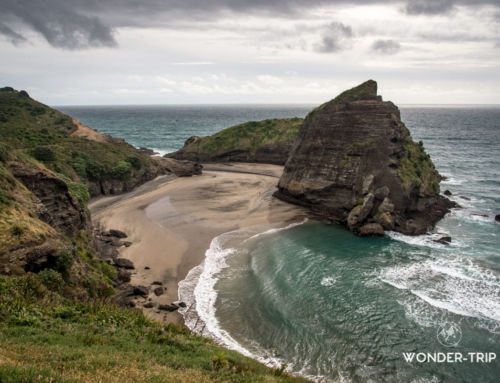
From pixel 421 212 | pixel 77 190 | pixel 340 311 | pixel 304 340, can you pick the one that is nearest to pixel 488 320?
pixel 340 311

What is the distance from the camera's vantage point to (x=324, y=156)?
45.0 metres

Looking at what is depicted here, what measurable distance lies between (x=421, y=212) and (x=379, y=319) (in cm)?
2404

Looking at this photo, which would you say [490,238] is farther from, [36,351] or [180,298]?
[36,351]

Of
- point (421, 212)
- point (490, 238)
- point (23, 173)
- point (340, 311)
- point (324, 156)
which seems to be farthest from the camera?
point (324, 156)

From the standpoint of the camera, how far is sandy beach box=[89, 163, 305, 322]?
28359 millimetres

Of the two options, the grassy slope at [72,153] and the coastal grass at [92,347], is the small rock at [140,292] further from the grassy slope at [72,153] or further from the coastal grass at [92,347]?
the grassy slope at [72,153]

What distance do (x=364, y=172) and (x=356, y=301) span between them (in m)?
21.4

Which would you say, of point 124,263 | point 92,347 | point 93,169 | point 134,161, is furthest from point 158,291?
point 134,161

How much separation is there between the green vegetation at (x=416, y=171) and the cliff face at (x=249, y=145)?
3321 cm

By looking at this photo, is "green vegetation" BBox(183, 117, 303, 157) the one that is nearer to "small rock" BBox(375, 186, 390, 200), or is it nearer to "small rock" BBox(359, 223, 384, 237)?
"small rock" BBox(375, 186, 390, 200)

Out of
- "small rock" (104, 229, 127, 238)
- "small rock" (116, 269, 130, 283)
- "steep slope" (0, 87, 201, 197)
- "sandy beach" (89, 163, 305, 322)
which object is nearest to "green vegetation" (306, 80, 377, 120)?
"sandy beach" (89, 163, 305, 322)

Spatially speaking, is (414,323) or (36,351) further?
(414,323)

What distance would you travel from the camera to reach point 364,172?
4103 centimetres

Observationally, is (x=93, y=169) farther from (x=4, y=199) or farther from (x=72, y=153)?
(x=4, y=199)
